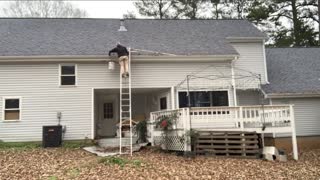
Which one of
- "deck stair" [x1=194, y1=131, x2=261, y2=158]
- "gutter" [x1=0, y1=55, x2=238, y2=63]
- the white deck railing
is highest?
"gutter" [x1=0, y1=55, x2=238, y2=63]

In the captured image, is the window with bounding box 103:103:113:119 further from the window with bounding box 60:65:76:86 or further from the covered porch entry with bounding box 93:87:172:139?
the window with bounding box 60:65:76:86

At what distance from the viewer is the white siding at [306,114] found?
1611 centimetres

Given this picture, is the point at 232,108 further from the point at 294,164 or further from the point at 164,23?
the point at 164,23

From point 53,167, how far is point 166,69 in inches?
307

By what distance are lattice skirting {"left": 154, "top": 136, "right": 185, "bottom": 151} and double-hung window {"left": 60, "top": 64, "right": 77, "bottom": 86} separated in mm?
4828

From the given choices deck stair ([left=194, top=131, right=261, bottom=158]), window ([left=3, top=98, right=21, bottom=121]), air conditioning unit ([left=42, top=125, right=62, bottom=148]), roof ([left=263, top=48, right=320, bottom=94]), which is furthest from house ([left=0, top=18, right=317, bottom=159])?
deck stair ([left=194, top=131, right=261, bottom=158])

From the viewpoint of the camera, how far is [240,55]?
1745 cm

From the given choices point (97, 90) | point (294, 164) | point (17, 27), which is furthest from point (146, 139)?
point (17, 27)

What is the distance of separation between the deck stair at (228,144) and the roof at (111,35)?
523 cm

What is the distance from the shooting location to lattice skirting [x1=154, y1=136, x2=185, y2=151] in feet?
39.1

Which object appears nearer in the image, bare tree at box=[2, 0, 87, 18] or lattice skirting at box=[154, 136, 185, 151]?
lattice skirting at box=[154, 136, 185, 151]

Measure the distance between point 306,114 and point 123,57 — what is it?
349 inches

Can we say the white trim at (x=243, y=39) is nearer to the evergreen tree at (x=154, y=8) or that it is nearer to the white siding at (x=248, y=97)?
the white siding at (x=248, y=97)

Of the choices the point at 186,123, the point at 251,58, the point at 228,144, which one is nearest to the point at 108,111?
the point at 186,123
